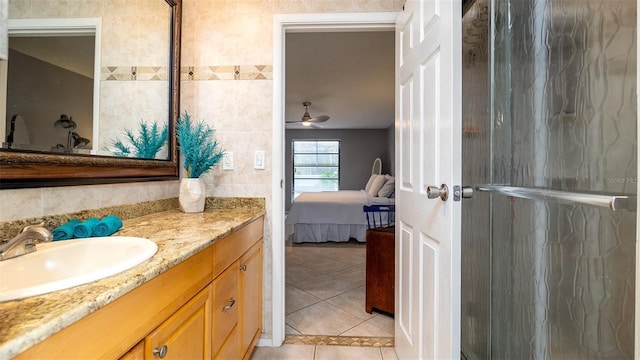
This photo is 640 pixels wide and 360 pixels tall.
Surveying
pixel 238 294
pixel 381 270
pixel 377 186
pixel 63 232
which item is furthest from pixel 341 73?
pixel 63 232

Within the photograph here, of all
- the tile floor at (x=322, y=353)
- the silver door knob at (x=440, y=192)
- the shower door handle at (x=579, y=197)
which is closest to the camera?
the shower door handle at (x=579, y=197)

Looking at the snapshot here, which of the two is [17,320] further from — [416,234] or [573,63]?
[573,63]

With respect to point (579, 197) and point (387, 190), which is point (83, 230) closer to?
point (579, 197)

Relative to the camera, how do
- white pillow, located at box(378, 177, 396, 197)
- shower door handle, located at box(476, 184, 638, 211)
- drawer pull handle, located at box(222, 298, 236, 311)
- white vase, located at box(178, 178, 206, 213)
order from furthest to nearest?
white pillow, located at box(378, 177, 396, 197) < white vase, located at box(178, 178, 206, 213) < drawer pull handle, located at box(222, 298, 236, 311) < shower door handle, located at box(476, 184, 638, 211)

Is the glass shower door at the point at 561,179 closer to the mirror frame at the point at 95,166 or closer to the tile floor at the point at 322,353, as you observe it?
the tile floor at the point at 322,353

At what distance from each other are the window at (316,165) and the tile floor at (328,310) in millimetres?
4174

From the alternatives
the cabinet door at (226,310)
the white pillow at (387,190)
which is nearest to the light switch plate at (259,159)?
the cabinet door at (226,310)

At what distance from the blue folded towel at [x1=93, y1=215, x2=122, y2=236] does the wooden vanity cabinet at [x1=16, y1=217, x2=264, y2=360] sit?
0.36 metres

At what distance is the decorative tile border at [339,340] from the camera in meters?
1.74

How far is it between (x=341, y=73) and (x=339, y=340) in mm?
2862

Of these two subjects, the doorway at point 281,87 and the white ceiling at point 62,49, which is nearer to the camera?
the white ceiling at point 62,49

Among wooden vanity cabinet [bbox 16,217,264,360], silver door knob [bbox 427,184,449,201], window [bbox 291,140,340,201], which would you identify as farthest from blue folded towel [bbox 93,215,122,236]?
window [bbox 291,140,340,201]

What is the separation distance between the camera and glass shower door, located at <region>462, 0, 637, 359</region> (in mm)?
757

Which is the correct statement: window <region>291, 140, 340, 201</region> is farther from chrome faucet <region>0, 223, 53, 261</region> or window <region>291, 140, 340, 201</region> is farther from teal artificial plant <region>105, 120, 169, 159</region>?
chrome faucet <region>0, 223, 53, 261</region>
